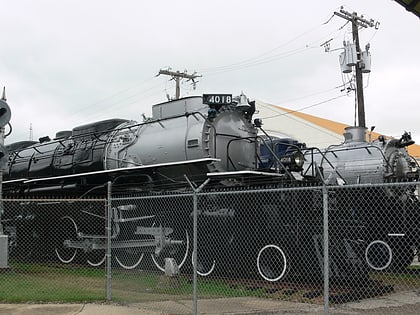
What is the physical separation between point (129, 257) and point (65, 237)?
2.66 m

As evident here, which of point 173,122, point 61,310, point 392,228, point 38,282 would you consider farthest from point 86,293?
point 392,228

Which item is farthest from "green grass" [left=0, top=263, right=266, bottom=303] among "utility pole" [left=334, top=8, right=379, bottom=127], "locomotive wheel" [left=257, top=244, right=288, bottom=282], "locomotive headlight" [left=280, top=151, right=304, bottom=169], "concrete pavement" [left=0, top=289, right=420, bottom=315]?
"utility pole" [left=334, top=8, right=379, bottom=127]

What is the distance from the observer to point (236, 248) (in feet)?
35.3

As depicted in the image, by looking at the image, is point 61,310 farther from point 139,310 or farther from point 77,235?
point 77,235

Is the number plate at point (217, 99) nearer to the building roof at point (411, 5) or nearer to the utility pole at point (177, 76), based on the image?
the building roof at point (411, 5)

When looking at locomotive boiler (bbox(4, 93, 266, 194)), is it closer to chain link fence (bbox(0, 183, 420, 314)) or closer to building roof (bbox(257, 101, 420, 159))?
chain link fence (bbox(0, 183, 420, 314))

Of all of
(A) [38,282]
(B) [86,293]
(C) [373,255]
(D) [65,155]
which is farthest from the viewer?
(D) [65,155]

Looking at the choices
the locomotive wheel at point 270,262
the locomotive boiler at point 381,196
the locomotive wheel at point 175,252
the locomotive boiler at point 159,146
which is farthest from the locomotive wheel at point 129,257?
the locomotive boiler at point 381,196

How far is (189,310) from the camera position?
798 centimetres

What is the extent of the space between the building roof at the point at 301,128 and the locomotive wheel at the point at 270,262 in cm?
2359

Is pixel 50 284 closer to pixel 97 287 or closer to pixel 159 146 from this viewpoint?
pixel 97 287

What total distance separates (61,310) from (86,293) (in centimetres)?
132

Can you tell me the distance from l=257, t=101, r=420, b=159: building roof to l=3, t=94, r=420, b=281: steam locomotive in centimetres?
1905

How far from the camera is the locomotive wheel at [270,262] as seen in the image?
10.0 m
